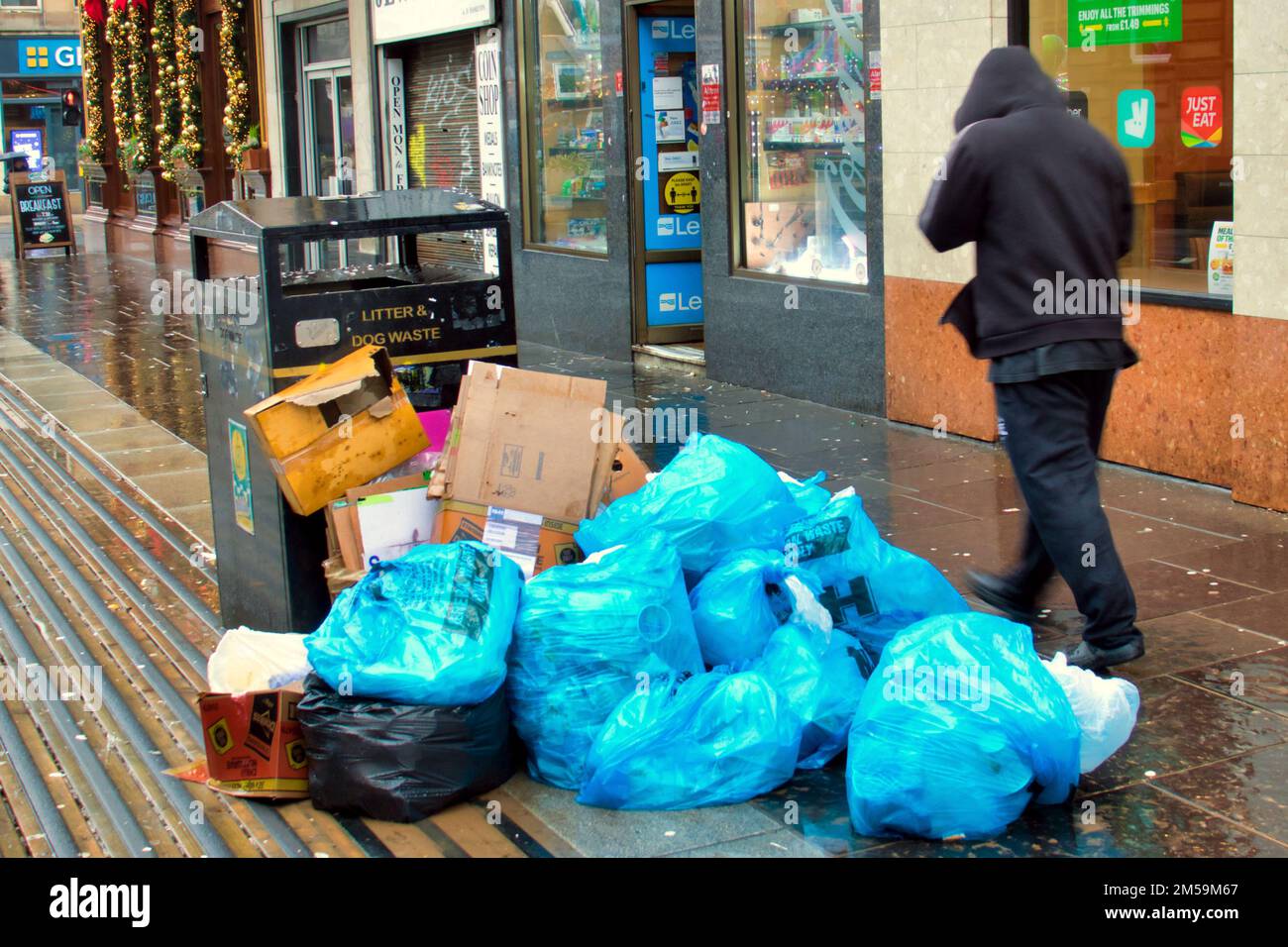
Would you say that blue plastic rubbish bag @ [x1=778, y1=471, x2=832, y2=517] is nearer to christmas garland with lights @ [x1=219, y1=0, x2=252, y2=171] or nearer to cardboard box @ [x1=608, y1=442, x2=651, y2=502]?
cardboard box @ [x1=608, y1=442, x2=651, y2=502]

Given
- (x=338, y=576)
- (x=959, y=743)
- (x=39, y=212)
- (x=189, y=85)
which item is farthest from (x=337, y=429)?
(x=39, y=212)

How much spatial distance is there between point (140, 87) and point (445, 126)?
1175 cm

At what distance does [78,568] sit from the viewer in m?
6.58

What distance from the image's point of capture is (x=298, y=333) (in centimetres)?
482

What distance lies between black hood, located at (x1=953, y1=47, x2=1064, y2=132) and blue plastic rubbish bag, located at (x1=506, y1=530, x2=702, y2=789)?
→ 1.73 metres

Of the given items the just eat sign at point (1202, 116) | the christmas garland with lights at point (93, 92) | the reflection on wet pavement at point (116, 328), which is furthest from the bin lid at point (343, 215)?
the christmas garland with lights at point (93, 92)

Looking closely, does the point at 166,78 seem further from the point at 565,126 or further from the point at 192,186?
the point at 565,126

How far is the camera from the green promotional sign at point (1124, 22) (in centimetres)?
663

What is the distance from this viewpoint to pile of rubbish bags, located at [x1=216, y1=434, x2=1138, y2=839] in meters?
3.55

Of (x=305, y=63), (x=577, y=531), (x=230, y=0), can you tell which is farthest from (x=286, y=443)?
(x=230, y=0)

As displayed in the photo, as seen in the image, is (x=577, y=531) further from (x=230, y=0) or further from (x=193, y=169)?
(x=193, y=169)

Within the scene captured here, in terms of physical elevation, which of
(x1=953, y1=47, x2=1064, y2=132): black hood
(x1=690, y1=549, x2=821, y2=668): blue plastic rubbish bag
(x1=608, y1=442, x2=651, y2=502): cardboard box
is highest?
(x1=953, y1=47, x2=1064, y2=132): black hood

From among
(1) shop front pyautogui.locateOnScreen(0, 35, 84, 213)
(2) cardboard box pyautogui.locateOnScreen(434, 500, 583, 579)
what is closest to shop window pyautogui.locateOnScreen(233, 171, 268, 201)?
(2) cardboard box pyautogui.locateOnScreen(434, 500, 583, 579)

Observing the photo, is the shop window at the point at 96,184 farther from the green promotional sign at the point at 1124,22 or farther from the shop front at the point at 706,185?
the green promotional sign at the point at 1124,22
